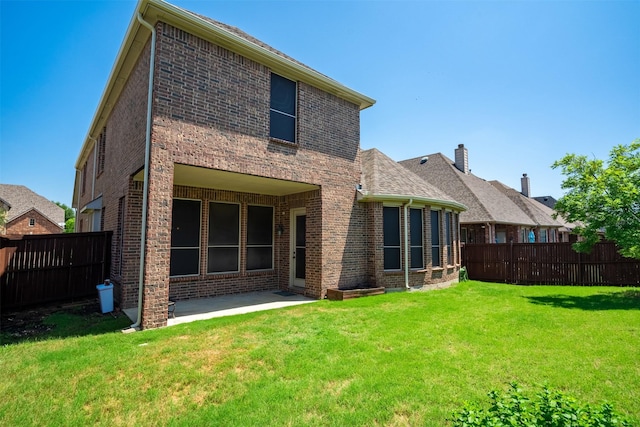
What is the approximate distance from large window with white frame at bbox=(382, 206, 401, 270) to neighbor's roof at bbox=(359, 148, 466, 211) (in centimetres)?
61

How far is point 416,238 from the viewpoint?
36.1 ft

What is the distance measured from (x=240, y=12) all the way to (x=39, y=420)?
9841 mm

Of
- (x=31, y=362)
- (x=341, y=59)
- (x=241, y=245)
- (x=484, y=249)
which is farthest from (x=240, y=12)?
(x=484, y=249)

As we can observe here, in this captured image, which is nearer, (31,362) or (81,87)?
(31,362)

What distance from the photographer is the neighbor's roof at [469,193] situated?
18.3m

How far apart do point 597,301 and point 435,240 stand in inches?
196

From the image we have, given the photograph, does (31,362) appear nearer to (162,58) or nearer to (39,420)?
(39,420)

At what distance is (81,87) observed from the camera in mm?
11789

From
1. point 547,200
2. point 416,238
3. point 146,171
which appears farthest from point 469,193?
point 547,200

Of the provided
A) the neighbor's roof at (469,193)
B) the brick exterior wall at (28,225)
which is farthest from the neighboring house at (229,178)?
the brick exterior wall at (28,225)

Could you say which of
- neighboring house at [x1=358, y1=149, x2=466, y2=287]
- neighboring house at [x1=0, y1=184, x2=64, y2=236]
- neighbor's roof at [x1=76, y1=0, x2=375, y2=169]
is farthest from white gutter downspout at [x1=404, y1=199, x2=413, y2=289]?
neighboring house at [x1=0, y1=184, x2=64, y2=236]

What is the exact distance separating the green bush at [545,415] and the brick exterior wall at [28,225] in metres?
48.4

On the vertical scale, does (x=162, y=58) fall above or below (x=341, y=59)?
below

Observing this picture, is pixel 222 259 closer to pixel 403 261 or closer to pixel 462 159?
pixel 403 261
